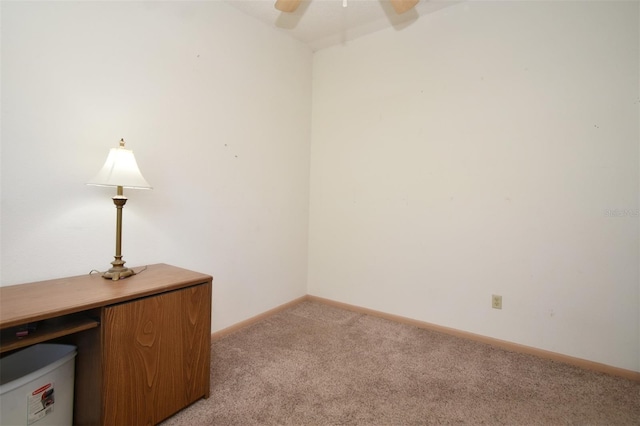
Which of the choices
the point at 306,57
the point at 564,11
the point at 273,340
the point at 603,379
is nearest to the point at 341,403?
the point at 273,340

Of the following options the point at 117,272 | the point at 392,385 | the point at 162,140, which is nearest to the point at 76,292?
the point at 117,272

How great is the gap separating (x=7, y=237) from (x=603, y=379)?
3.24 m

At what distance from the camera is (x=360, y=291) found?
2.81m

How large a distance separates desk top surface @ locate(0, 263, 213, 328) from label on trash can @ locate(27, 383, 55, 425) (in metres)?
Answer: 0.34

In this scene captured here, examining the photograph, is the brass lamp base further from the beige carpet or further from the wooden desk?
the beige carpet

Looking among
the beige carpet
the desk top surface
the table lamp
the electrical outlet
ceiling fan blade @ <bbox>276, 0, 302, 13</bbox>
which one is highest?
ceiling fan blade @ <bbox>276, 0, 302, 13</bbox>

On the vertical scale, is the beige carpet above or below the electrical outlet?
below

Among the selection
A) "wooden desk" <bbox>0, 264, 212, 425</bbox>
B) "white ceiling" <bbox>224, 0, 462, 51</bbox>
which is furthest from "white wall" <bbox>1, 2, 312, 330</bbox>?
"wooden desk" <bbox>0, 264, 212, 425</bbox>

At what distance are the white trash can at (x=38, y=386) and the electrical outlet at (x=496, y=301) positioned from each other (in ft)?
8.20

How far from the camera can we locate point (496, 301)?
2186 millimetres

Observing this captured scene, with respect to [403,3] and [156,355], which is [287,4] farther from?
[156,355]

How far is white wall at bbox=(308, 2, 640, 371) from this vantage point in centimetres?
183

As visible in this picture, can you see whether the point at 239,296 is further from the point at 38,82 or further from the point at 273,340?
the point at 38,82

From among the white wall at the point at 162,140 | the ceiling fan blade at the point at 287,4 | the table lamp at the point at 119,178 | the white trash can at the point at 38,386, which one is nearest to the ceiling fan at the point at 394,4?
the ceiling fan blade at the point at 287,4
